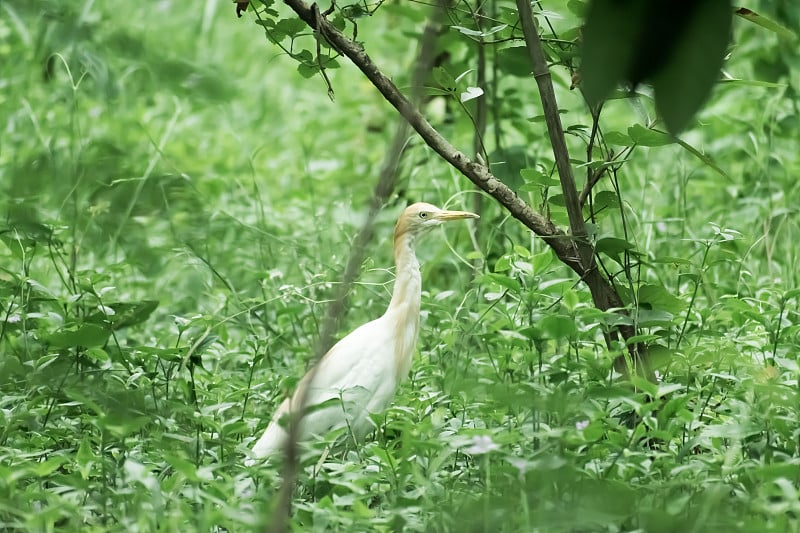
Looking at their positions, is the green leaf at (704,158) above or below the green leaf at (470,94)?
below

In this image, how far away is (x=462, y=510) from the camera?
1.46m

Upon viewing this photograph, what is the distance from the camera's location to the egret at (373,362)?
2.11 metres

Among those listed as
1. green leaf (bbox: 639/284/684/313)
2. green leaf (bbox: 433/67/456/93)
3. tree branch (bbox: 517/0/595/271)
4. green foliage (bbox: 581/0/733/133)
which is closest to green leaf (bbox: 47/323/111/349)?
green leaf (bbox: 433/67/456/93)

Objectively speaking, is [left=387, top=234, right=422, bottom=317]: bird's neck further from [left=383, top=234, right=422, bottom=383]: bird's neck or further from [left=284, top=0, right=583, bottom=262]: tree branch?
[left=284, top=0, right=583, bottom=262]: tree branch

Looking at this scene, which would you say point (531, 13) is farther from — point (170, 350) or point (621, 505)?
point (170, 350)

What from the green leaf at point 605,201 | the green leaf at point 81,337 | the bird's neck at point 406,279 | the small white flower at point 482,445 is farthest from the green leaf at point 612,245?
the green leaf at point 81,337

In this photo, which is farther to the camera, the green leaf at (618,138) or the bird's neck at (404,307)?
the bird's neck at (404,307)

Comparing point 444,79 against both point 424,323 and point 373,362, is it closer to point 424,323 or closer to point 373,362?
point 373,362

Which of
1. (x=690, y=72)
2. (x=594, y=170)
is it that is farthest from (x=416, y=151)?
(x=690, y=72)

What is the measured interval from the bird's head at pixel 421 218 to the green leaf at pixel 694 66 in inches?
76.5

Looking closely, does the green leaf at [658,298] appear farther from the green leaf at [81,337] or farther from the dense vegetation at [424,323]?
the green leaf at [81,337]

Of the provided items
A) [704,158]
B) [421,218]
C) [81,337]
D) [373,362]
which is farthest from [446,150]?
[81,337]

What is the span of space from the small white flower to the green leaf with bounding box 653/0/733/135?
1018mm

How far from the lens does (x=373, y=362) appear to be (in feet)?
7.43
